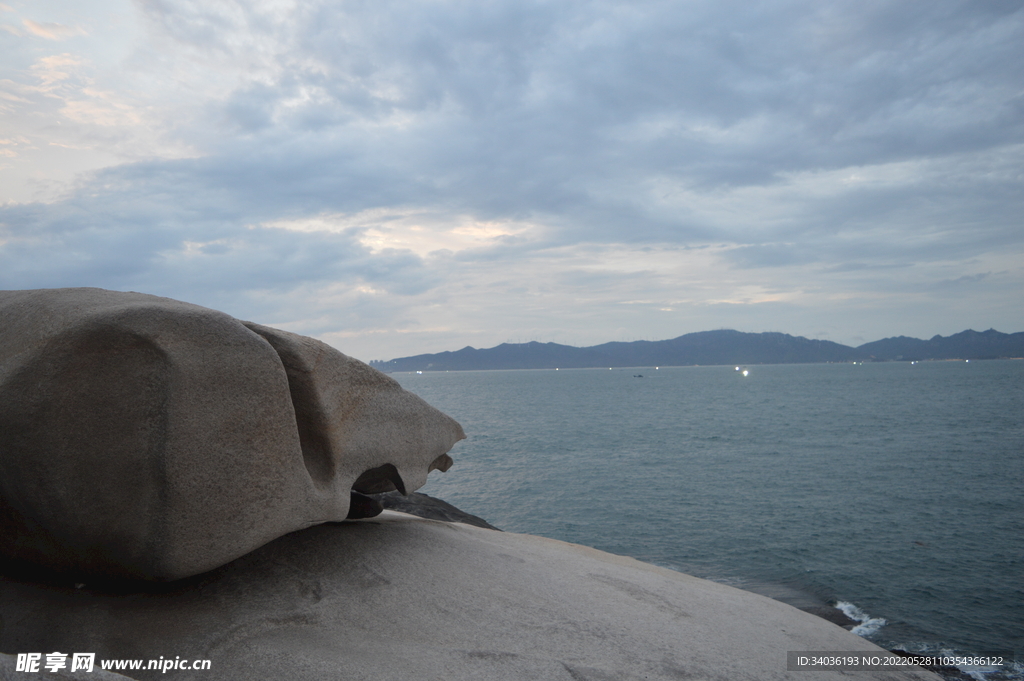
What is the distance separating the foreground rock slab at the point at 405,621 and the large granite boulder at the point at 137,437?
48 cm

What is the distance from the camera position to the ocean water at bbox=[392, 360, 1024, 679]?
1470 centimetres

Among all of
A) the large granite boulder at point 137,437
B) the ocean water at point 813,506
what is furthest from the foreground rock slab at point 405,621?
the ocean water at point 813,506

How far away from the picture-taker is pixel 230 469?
538 cm

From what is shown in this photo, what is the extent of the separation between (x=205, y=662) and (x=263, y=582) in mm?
1209

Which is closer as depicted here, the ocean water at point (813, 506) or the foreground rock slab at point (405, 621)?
the foreground rock slab at point (405, 621)

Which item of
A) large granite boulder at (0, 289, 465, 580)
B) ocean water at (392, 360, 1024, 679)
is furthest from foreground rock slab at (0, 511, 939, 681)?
ocean water at (392, 360, 1024, 679)

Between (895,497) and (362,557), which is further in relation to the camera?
(895,497)

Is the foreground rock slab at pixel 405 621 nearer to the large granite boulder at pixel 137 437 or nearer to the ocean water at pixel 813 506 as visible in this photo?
the large granite boulder at pixel 137 437

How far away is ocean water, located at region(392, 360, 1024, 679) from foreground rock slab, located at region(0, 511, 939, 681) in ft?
26.2

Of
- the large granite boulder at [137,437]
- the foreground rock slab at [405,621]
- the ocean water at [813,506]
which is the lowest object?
the ocean water at [813,506]

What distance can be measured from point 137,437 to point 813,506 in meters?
25.2

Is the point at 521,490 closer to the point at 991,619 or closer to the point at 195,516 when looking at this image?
the point at 991,619

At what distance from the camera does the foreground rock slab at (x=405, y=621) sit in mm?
4918

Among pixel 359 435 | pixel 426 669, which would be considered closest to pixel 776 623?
pixel 426 669
